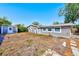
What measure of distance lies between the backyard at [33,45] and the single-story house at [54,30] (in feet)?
0.20

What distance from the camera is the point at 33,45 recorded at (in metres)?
3.71

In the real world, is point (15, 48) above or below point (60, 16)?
below

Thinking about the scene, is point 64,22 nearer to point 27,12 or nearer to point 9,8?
point 27,12

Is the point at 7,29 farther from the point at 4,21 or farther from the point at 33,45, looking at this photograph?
the point at 33,45

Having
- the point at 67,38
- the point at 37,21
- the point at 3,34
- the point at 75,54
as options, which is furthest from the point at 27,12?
the point at 75,54

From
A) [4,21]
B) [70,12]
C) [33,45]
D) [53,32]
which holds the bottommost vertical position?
[33,45]

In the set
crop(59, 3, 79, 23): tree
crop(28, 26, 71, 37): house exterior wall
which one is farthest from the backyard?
crop(59, 3, 79, 23): tree

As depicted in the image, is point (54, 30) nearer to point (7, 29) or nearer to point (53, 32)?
point (53, 32)

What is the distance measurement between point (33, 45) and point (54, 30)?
39 centimetres

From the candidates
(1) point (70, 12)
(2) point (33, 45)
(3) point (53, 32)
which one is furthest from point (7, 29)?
(1) point (70, 12)

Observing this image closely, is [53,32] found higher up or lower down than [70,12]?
lower down

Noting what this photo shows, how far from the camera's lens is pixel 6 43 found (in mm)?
3727

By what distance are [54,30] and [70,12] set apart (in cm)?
36

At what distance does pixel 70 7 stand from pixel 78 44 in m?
0.55
